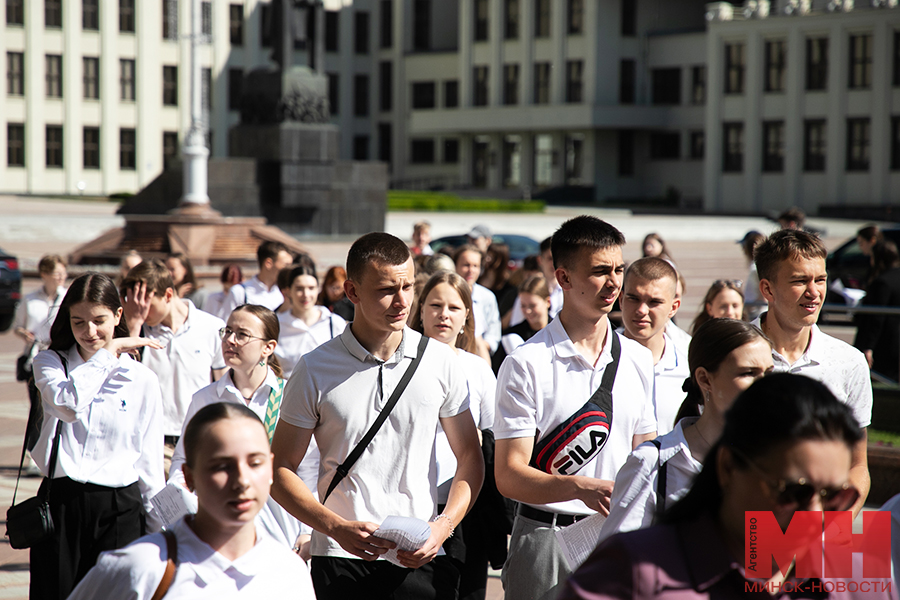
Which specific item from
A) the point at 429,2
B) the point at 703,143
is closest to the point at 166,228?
the point at 703,143

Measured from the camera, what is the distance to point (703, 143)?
6544 centimetres

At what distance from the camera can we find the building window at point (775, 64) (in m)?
58.1

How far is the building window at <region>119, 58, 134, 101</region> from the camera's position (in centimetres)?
6675

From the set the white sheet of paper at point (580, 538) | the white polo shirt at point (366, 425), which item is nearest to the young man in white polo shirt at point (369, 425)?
the white polo shirt at point (366, 425)

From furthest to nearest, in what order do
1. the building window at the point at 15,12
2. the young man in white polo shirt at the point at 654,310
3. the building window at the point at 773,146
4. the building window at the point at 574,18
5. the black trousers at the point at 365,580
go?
the building window at the point at 574,18
the building window at the point at 15,12
the building window at the point at 773,146
the young man in white polo shirt at the point at 654,310
the black trousers at the point at 365,580

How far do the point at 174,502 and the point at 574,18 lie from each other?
6601cm

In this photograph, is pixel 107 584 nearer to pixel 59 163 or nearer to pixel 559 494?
pixel 559 494

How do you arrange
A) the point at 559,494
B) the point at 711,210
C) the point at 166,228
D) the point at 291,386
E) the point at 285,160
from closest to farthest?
1. the point at 559,494
2. the point at 291,386
3. the point at 166,228
4. the point at 285,160
5. the point at 711,210

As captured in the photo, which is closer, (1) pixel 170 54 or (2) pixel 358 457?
(2) pixel 358 457

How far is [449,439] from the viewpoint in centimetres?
400

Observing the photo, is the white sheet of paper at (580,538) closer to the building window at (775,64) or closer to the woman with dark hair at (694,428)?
the woman with dark hair at (694,428)

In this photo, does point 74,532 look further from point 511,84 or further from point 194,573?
point 511,84

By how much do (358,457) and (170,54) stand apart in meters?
68.2

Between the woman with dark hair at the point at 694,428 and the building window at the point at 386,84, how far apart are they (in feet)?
246
